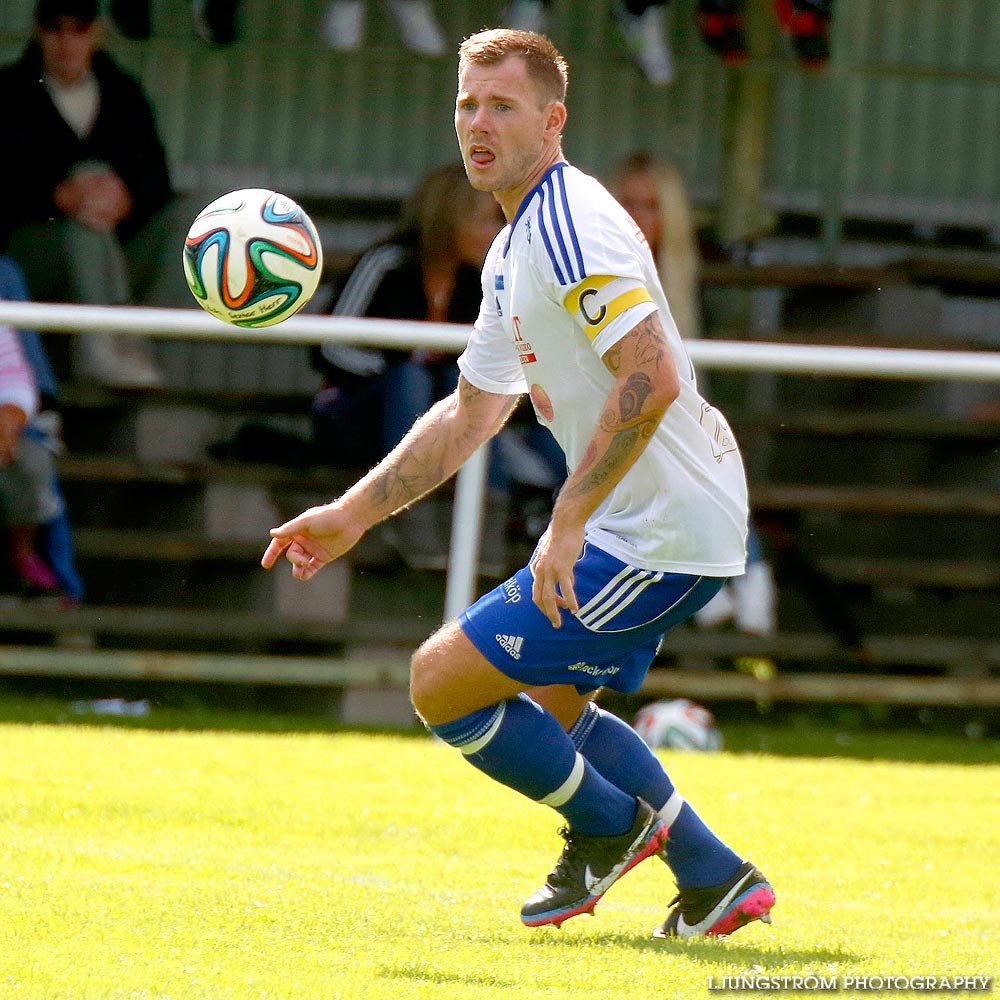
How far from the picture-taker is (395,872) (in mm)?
4895

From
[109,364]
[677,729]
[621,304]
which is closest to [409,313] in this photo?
[109,364]

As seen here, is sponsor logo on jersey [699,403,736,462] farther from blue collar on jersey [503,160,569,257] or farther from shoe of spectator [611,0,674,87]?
shoe of spectator [611,0,674,87]

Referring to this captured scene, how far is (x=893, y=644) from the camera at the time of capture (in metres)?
8.24

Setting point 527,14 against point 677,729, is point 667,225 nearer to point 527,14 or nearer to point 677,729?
point 527,14

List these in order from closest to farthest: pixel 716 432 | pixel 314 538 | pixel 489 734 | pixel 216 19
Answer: pixel 489 734 → pixel 716 432 → pixel 314 538 → pixel 216 19

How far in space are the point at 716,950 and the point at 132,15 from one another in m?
7.47

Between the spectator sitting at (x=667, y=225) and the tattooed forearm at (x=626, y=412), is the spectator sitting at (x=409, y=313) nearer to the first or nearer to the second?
the spectator sitting at (x=667, y=225)

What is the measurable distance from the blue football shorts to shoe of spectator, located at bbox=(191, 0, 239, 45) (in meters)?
6.77

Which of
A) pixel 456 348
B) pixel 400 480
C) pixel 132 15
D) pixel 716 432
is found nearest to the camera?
pixel 716 432

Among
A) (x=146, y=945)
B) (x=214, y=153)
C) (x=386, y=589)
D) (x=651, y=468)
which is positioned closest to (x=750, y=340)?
(x=386, y=589)

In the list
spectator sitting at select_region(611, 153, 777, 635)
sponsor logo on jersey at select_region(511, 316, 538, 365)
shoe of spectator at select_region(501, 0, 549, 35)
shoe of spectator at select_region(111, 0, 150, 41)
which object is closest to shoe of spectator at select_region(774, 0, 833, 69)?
shoe of spectator at select_region(501, 0, 549, 35)

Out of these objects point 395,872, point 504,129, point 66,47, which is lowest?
point 395,872

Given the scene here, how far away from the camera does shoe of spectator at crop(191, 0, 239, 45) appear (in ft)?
32.9

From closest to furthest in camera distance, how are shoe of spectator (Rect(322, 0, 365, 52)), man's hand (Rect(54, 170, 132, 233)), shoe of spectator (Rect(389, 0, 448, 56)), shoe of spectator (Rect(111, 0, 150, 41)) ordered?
man's hand (Rect(54, 170, 132, 233)) → shoe of spectator (Rect(111, 0, 150, 41)) → shoe of spectator (Rect(322, 0, 365, 52)) → shoe of spectator (Rect(389, 0, 448, 56))
